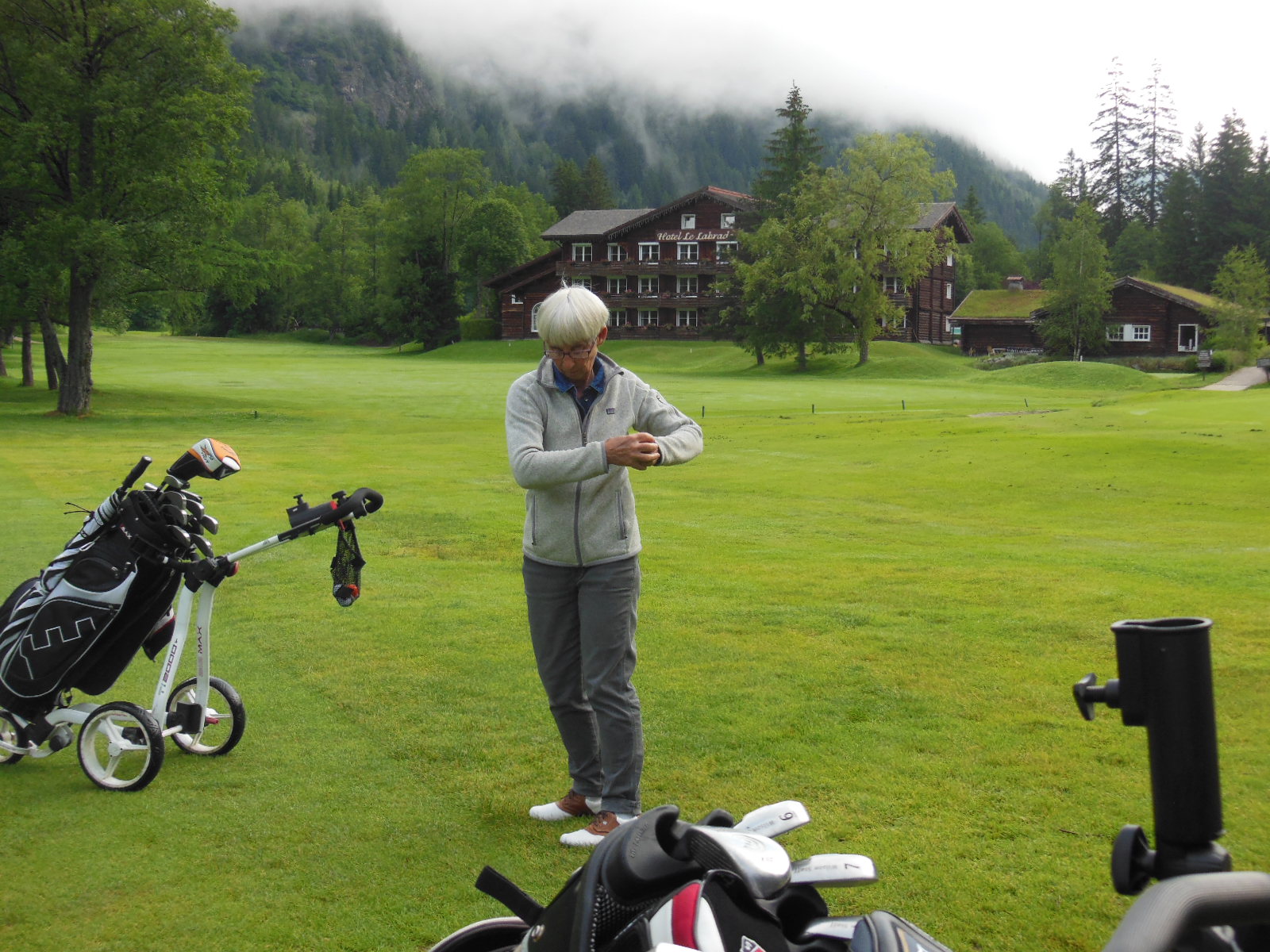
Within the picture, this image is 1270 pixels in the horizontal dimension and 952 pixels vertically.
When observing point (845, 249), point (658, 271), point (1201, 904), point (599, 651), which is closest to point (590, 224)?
point (658, 271)

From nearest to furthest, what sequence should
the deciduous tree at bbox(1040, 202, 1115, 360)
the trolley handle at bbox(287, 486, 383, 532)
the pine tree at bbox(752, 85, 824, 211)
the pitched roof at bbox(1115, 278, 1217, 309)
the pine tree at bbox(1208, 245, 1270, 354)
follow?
the trolley handle at bbox(287, 486, 383, 532) < the pine tree at bbox(1208, 245, 1270, 354) < the deciduous tree at bbox(1040, 202, 1115, 360) < the pitched roof at bbox(1115, 278, 1217, 309) < the pine tree at bbox(752, 85, 824, 211)

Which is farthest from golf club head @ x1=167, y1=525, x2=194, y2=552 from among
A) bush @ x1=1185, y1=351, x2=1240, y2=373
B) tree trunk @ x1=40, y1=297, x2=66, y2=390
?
bush @ x1=1185, y1=351, x2=1240, y2=373

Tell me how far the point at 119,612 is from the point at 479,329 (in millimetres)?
95858

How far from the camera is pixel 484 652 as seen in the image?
27.7 ft

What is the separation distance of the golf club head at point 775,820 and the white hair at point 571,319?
111 inches

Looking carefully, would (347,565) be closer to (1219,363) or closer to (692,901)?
(692,901)

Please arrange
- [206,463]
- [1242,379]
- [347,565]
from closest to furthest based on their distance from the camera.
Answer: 1. [347,565]
2. [206,463]
3. [1242,379]

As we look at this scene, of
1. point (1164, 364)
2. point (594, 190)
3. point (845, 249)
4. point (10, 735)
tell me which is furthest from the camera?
point (594, 190)

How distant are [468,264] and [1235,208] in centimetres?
6942

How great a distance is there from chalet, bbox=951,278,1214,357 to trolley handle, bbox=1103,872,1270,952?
270ft

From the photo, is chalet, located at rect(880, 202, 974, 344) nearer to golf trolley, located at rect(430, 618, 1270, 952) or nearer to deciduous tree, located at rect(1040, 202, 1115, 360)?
deciduous tree, located at rect(1040, 202, 1115, 360)

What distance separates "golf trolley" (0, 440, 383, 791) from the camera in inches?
220

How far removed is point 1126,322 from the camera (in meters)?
80.7

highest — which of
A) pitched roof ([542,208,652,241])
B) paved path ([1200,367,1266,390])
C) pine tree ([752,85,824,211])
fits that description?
pine tree ([752,85,824,211])
